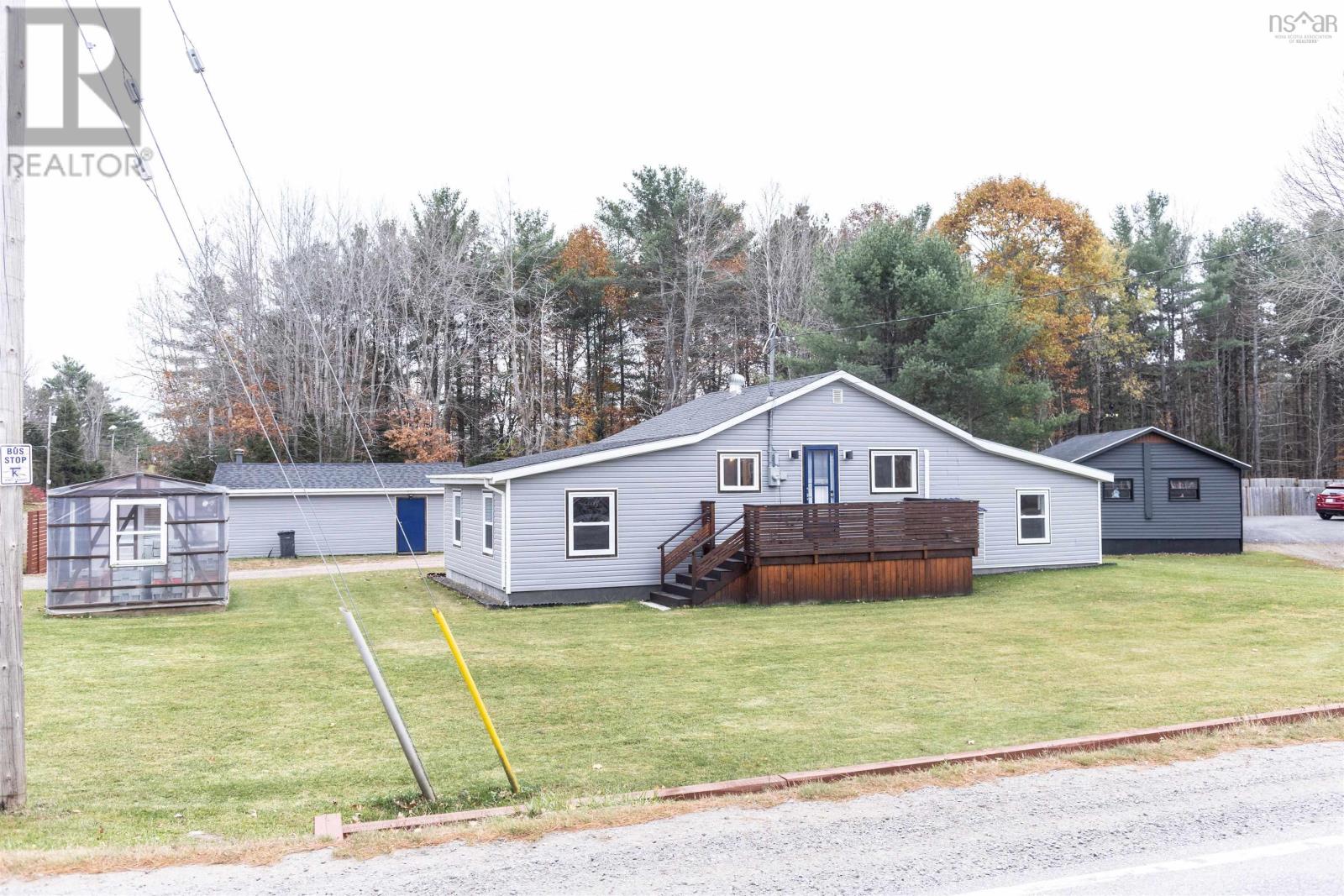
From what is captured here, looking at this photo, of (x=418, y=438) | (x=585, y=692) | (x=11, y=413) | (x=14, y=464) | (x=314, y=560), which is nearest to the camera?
(x=14, y=464)

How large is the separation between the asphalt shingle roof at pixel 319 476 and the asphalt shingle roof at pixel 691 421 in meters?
8.71

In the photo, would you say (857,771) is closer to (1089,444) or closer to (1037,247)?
(1089,444)

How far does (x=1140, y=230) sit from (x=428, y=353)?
35501 mm

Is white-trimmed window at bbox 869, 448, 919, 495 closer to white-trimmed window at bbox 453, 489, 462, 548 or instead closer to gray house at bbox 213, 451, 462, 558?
white-trimmed window at bbox 453, 489, 462, 548

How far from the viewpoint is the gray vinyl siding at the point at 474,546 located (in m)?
17.4

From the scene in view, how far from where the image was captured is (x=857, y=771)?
637cm

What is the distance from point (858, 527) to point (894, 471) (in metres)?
2.76

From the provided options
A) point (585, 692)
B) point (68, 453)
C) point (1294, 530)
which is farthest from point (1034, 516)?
point (68, 453)

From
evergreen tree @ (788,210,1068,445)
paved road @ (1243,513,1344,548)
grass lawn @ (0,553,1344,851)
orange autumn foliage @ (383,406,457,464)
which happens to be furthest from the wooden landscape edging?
orange autumn foliage @ (383,406,457,464)

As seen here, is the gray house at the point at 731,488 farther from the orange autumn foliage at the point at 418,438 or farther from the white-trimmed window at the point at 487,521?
the orange autumn foliage at the point at 418,438

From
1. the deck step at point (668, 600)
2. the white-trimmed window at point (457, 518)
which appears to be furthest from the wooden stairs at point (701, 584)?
the white-trimmed window at point (457, 518)

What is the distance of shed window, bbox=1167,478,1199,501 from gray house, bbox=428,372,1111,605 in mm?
5999

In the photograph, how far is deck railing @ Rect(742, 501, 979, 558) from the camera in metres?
17.0

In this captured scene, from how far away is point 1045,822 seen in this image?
5352mm
